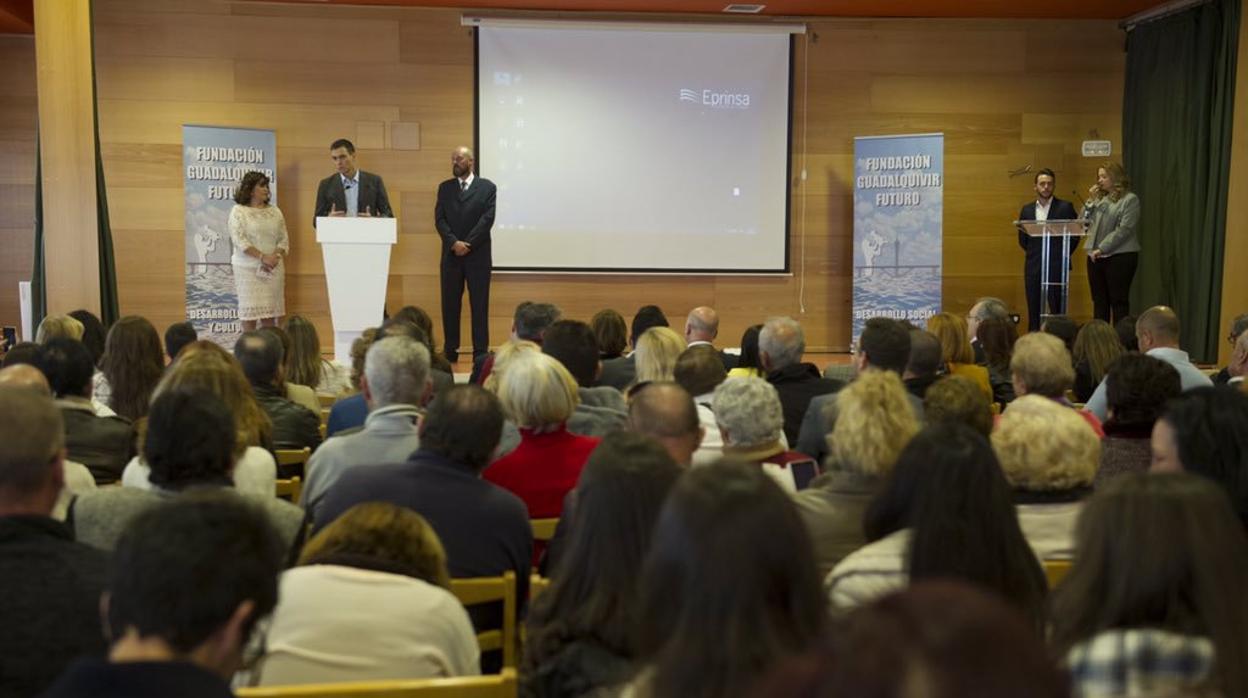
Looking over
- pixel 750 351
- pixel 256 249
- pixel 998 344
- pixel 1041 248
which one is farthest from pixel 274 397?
pixel 1041 248

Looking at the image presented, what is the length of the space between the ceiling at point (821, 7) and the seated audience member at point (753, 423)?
25.0 feet

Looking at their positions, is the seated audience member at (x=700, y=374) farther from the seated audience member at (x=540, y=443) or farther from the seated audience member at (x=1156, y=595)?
the seated audience member at (x=1156, y=595)

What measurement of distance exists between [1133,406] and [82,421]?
3.28 m

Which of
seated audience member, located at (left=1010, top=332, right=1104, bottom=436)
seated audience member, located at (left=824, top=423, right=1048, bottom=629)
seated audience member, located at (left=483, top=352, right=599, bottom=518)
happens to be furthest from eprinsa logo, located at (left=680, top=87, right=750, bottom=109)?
seated audience member, located at (left=824, top=423, right=1048, bottom=629)

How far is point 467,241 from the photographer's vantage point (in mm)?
9484

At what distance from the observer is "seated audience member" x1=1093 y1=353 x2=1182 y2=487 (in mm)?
3691

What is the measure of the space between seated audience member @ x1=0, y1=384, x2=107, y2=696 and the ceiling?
8.79m

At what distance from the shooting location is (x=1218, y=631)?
5.33ft

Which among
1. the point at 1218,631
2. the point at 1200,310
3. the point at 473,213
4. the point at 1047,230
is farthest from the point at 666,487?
the point at 1200,310

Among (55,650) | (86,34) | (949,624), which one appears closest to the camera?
(949,624)

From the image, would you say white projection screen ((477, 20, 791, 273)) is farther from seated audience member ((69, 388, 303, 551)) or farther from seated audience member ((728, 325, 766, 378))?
seated audience member ((69, 388, 303, 551))

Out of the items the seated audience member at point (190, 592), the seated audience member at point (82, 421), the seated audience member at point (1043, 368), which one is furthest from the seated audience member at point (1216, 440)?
the seated audience member at point (82, 421)

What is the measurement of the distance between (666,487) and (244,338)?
289 cm

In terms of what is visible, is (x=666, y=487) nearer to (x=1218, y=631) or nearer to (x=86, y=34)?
(x=1218, y=631)
